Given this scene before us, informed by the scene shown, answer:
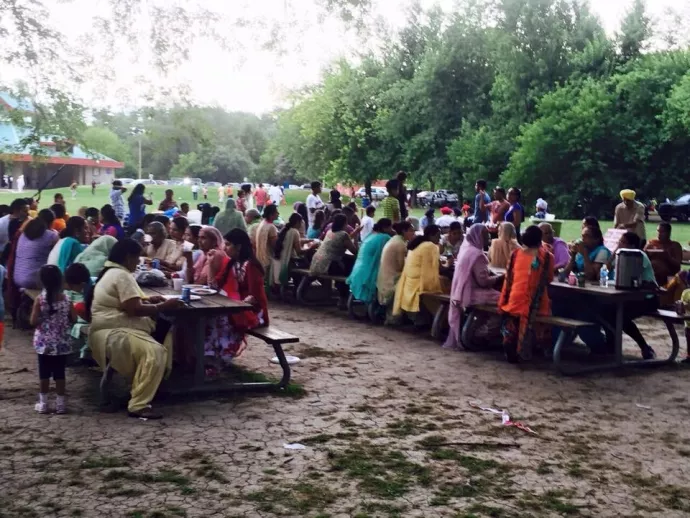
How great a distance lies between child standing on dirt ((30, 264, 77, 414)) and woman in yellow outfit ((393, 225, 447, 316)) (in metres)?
4.36

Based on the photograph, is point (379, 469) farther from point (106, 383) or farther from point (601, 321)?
point (601, 321)

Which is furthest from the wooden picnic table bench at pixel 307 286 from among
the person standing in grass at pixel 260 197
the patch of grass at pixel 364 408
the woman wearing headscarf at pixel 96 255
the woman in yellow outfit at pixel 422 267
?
the person standing in grass at pixel 260 197

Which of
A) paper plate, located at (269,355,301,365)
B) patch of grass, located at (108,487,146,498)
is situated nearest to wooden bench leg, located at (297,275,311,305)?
paper plate, located at (269,355,301,365)

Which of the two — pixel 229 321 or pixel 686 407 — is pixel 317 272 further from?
pixel 686 407

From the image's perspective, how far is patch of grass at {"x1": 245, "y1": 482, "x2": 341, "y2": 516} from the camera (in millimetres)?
4305

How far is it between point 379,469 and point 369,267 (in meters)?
5.25

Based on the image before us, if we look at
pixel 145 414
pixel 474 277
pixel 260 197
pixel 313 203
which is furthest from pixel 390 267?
pixel 260 197

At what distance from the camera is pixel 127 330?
602 centimetres

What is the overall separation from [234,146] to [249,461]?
72.6 meters

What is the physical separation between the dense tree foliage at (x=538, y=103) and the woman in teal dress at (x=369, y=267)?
72.8ft

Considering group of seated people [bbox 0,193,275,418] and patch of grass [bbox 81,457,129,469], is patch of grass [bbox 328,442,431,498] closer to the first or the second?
patch of grass [bbox 81,457,129,469]

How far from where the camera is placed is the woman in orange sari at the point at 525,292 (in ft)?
25.2

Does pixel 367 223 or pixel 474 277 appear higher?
pixel 367 223

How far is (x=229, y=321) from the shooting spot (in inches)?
277
